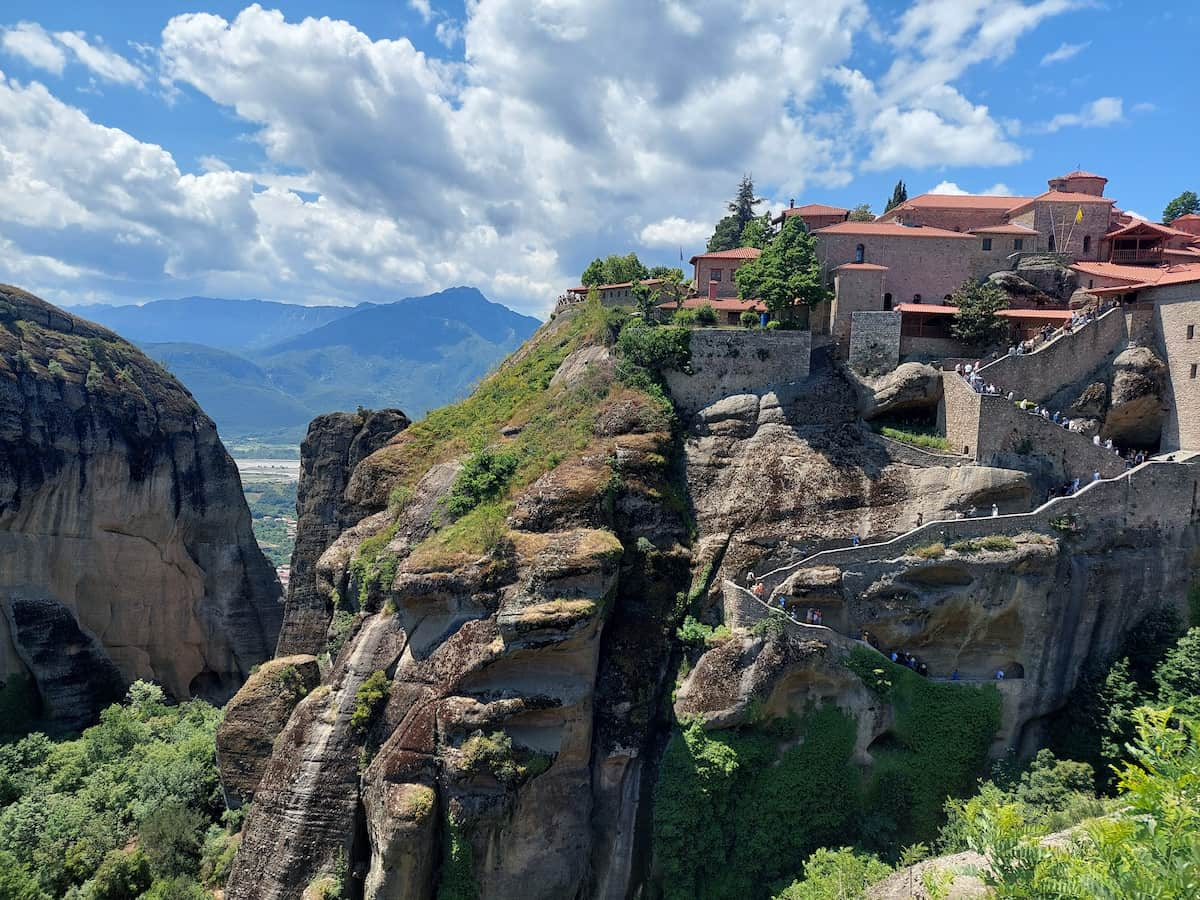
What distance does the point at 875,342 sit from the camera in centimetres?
3397

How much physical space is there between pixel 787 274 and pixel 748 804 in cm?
2360

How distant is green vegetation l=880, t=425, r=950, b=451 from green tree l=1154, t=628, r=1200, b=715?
10.3m

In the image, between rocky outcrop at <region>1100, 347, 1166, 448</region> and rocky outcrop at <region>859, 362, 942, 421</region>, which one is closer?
rocky outcrop at <region>1100, 347, 1166, 448</region>

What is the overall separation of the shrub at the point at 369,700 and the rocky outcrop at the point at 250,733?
560 centimetres

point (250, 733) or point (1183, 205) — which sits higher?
point (1183, 205)

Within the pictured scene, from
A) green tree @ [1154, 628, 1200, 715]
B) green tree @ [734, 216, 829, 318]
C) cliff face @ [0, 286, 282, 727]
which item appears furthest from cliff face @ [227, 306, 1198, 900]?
cliff face @ [0, 286, 282, 727]

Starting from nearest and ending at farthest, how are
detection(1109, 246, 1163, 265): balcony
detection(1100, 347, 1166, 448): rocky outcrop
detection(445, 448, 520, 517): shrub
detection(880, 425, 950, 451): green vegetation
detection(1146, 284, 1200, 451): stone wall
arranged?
1. detection(445, 448, 520, 517): shrub
2. detection(1146, 284, 1200, 451): stone wall
3. detection(880, 425, 950, 451): green vegetation
4. detection(1100, 347, 1166, 448): rocky outcrop
5. detection(1109, 246, 1163, 265): balcony

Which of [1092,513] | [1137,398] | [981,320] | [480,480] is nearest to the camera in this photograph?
[1092,513]

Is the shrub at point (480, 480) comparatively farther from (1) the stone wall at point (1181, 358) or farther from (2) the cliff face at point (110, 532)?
(1) the stone wall at point (1181, 358)

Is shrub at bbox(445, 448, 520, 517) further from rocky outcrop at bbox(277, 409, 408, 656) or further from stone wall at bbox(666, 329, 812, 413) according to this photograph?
rocky outcrop at bbox(277, 409, 408, 656)

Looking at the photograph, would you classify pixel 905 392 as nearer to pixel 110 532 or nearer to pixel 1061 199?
pixel 1061 199

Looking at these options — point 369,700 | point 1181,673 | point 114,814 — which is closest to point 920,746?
point 1181,673

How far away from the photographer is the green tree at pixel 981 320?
3375 centimetres

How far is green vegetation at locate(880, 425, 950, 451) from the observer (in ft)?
100
